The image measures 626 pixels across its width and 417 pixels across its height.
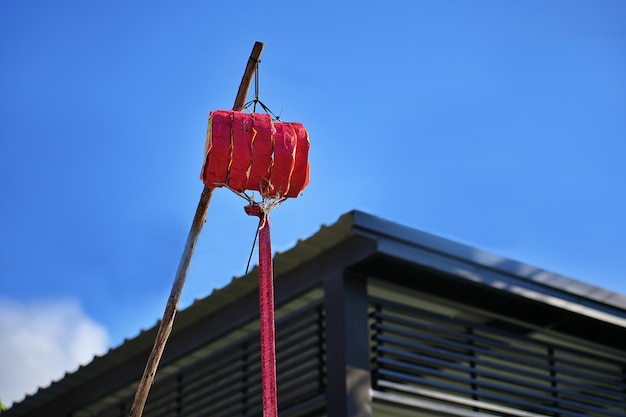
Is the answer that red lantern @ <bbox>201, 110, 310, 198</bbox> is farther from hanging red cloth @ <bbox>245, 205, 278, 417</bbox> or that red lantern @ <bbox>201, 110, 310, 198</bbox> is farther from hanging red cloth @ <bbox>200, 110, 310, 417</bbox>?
hanging red cloth @ <bbox>245, 205, 278, 417</bbox>

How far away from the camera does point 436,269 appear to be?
24.8ft

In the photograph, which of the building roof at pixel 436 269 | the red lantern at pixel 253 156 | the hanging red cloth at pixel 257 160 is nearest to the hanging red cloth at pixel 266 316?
the hanging red cloth at pixel 257 160

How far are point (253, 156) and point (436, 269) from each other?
11.1 feet

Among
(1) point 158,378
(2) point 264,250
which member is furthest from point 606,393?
(2) point 264,250

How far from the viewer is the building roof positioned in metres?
7.42

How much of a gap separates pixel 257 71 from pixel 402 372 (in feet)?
13.4

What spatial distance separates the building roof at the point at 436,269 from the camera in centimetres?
742

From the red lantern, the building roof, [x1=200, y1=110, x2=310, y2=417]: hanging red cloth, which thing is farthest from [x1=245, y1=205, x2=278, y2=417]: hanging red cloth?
the building roof

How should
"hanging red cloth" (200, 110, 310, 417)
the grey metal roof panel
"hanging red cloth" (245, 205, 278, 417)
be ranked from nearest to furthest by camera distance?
1. "hanging red cloth" (245, 205, 278, 417)
2. "hanging red cloth" (200, 110, 310, 417)
3. the grey metal roof panel

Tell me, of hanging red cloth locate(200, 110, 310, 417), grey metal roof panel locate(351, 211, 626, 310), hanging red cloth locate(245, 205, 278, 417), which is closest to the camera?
hanging red cloth locate(245, 205, 278, 417)

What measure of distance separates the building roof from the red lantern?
9.22 feet

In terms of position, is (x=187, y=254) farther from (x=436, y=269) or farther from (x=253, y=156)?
(x=436, y=269)

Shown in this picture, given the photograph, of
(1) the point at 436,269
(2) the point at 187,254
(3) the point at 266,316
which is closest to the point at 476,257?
(1) the point at 436,269

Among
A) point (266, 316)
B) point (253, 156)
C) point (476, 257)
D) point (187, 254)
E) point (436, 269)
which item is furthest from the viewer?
point (476, 257)
